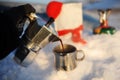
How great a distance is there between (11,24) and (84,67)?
353 mm

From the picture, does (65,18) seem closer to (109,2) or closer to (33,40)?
(33,40)

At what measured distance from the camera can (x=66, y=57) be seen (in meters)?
0.80

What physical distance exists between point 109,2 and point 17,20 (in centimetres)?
121

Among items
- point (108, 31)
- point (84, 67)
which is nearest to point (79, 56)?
point (84, 67)

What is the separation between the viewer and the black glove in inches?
27.2

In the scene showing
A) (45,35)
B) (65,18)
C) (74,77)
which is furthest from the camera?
(65,18)

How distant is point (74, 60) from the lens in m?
0.84

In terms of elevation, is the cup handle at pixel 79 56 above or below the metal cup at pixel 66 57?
below

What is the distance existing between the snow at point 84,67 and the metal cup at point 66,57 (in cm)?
2

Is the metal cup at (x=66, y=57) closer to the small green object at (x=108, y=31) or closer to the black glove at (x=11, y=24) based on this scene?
the black glove at (x=11, y=24)

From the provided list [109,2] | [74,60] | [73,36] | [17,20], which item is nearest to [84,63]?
[74,60]

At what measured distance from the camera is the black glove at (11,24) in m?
0.69

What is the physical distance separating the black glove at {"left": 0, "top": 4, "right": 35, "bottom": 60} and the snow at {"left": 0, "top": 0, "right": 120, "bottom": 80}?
0.18 m

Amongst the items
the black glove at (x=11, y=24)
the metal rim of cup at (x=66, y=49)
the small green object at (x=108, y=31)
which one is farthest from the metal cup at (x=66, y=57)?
the small green object at (x=108, y=31)
